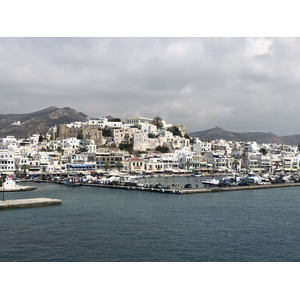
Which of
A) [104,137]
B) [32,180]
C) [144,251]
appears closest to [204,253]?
[144,251]

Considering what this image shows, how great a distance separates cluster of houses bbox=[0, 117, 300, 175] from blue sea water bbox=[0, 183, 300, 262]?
61.4 ft

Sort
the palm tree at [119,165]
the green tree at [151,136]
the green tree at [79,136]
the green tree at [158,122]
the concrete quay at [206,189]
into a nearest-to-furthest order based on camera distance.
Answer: the concrete quay at [206,189]
the palm tree at [119,165]
the green tree at [79,136]
the green tree at [151,136]
the green tree at [158,122]

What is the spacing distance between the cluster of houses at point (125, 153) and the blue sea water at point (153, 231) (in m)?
18.7

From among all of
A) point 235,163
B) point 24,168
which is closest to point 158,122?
point 235,163

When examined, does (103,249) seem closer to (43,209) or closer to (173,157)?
(43,209)

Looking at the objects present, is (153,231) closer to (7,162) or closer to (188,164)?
(7,162)

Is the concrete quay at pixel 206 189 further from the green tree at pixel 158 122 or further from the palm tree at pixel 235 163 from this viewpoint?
the green tree at pixel 158 122

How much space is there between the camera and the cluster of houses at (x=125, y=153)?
3662 cm

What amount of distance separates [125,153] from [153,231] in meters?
31.0

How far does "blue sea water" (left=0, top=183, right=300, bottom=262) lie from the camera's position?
9266 millimetres

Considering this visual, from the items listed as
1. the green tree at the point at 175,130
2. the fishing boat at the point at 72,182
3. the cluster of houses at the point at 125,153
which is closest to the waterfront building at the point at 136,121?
the cluster of houses at the point at 125,153

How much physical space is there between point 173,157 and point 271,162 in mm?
13436

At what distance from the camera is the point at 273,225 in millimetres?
12945

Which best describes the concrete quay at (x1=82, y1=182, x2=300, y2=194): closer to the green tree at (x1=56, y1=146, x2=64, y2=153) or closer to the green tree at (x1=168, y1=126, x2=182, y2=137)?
the green tree at (x1=56, y1=146, x2=64, y2=153)
